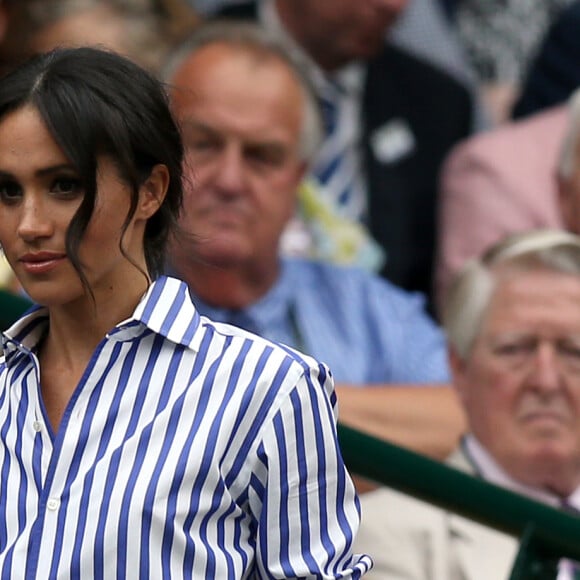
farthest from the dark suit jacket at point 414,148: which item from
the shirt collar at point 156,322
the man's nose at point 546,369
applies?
the shirt collar at point 156,322

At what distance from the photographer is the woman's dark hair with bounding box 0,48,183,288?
1.87 meters

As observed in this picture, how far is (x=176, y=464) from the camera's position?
189 cm

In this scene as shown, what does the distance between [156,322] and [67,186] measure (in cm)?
20

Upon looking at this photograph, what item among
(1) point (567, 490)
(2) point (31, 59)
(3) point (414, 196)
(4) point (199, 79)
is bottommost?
(1) point (567, 490)

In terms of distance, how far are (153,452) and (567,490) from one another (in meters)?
2.44

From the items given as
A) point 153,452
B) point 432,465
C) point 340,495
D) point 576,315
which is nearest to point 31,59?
point 153,452

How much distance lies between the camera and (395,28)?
574cm

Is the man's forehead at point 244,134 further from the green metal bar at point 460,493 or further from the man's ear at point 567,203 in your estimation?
the green metal bar at point 460,493

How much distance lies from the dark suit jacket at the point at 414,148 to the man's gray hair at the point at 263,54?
0.37 meters

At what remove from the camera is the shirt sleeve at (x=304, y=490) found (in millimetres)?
1935

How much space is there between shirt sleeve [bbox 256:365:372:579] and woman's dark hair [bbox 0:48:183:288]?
286 millimetres

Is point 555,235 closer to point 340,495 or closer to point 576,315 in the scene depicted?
point 576,315

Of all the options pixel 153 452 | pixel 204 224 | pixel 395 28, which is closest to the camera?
pixel 153 452

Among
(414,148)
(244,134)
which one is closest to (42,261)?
(244,134)
